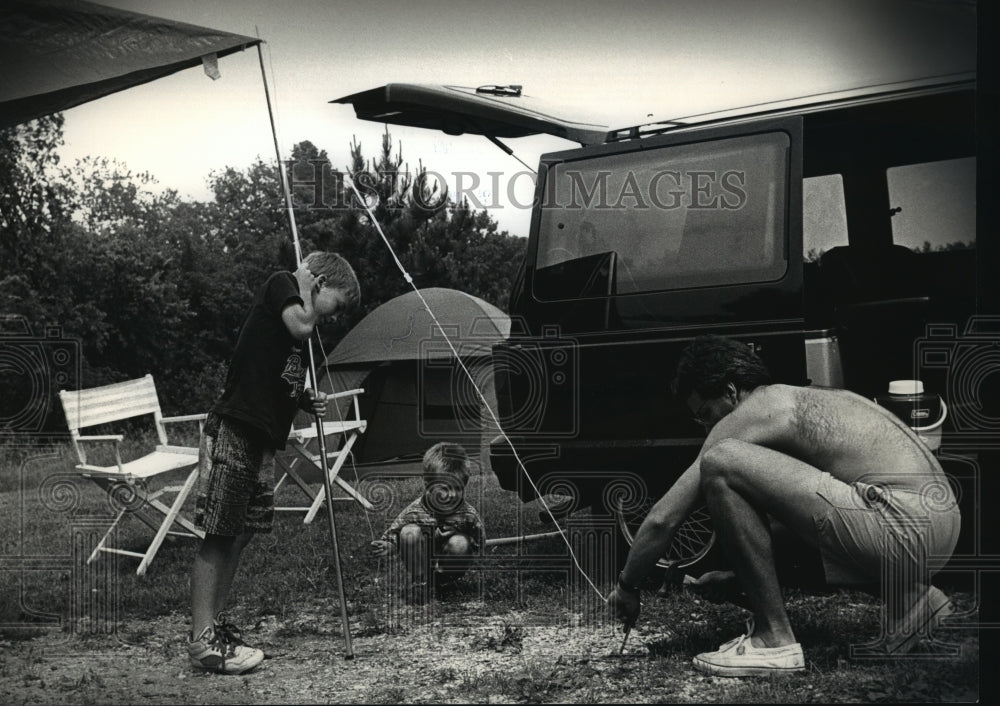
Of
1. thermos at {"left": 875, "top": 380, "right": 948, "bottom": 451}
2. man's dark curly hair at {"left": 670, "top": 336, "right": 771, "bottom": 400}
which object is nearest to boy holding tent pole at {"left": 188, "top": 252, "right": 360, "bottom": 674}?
man's dark curly hair at {"left": 670, "top": 336, "right": 771, "bottom": 400}

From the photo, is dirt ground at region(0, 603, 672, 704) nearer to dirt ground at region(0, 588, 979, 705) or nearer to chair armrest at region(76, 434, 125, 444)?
dirt ground at region(0, 588, 979, 705)

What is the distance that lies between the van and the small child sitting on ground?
243 millimetres

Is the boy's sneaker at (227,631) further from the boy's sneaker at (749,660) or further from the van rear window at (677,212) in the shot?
the van rear window at (677,212)

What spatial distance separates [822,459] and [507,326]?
1.20 m

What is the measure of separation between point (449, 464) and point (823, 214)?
1.51 m

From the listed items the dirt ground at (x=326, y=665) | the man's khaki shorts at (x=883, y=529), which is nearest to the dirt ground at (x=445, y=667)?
the dirt ground at (x=326, y=665)

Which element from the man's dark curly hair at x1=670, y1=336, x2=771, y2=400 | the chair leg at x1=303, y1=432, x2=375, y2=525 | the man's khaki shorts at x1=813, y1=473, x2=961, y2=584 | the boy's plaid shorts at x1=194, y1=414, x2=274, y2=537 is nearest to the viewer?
the man's khaki shorts at x1=813, y1=473, x2=961, y2=584

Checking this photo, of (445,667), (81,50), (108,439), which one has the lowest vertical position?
(445,667)

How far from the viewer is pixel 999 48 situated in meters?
2.61

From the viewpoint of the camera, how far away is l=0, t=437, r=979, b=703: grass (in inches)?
101

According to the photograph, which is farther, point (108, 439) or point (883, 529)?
point (108, 439)

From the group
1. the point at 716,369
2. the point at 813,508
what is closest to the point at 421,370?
the point at 716,369

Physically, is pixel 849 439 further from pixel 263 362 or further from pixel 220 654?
pixel 220 654

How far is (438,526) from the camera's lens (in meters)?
3.34
